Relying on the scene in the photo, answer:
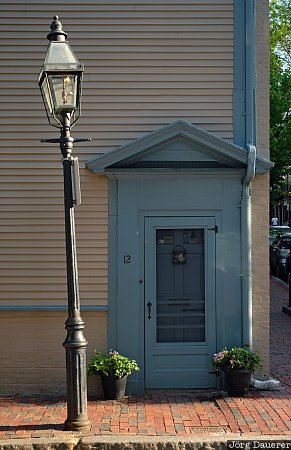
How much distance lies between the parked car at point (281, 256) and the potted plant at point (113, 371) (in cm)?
1472

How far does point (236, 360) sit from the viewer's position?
782 cm

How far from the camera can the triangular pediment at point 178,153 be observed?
818 cm

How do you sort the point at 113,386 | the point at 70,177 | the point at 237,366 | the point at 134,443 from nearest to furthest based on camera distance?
the point at 134,443 < the point at 70,177 < the point at 237,366 < the point at 113,386

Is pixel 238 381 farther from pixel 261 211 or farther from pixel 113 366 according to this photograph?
pixel 261 211

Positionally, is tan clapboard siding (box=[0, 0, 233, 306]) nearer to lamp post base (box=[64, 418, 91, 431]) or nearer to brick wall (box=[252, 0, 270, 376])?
A: brick wall (box=[252, 0, 270, 376])

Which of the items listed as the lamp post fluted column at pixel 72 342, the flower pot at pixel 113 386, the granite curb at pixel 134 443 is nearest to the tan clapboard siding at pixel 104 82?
the lamp post fluted column at pixel 72 342

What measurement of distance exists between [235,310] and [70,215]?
2.76m

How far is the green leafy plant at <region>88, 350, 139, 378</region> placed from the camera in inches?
308

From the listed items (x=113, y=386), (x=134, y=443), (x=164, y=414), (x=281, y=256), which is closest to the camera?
(x=134, y=443)

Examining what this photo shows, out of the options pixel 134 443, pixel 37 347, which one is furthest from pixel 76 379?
pixel 37 347

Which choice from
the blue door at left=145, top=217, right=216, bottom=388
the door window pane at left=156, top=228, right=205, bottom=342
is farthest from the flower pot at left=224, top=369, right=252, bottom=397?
the door window pane at left=156, top=228, right=205, bottom=342

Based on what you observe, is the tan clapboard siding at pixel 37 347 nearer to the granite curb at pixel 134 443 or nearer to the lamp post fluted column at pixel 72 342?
the lamp post fluted column at pixel 72 342

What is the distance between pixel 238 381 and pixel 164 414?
1108 mm

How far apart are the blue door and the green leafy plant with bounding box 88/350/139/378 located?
47 cm
